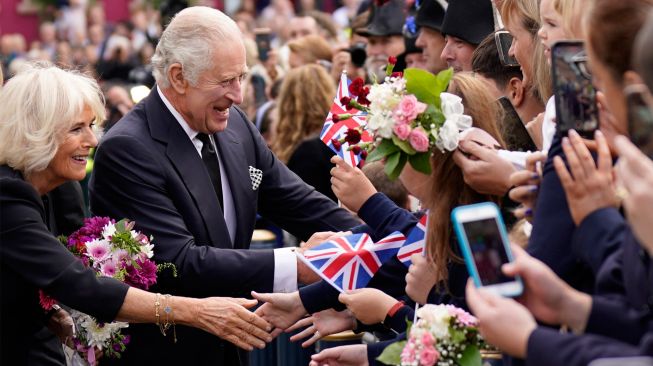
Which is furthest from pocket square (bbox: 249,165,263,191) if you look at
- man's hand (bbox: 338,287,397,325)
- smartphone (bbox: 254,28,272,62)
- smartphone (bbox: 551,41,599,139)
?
smartphone (bbox: 254,28,272,62)

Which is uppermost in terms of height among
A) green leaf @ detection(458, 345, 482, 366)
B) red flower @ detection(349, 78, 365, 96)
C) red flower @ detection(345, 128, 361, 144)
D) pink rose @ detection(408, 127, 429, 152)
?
pink rose @ detection(408, 127, 429, 152)

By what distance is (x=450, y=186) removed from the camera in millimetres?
4016

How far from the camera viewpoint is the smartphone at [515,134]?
14.8ft

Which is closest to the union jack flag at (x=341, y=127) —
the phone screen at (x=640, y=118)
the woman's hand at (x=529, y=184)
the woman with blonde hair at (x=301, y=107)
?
the woman's hand at (x=529, y=184)

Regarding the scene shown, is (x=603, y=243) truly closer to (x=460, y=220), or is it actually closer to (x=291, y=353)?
(x=460, y=220)

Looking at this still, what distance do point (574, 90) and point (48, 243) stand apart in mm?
2256

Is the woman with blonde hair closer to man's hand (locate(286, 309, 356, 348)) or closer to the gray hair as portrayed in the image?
the gray hair

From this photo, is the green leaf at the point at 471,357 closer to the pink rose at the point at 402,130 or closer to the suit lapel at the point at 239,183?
the pink rose at the point at 402,130

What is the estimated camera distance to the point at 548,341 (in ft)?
9.37

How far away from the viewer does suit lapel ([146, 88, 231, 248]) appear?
201 inches

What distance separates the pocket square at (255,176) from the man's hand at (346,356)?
1303 millimetres

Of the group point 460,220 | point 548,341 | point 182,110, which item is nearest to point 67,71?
point 182,110

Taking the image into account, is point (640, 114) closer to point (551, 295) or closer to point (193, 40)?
point (551, 295)

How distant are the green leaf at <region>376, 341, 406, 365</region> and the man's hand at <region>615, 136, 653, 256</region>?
1.12 meters
